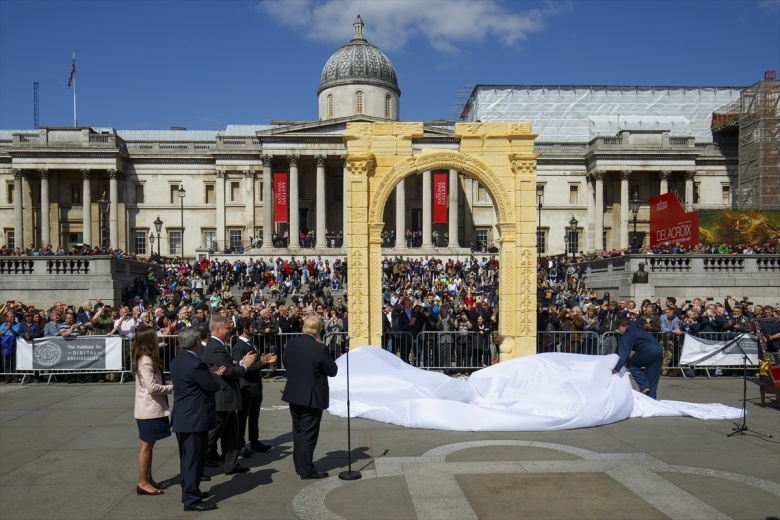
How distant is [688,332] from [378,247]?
813cm

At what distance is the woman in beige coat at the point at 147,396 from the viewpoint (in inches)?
272

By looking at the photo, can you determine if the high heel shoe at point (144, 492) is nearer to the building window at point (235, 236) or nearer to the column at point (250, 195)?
the column at point (250, 195)

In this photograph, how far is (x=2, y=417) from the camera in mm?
11398

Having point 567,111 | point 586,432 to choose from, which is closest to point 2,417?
point 586,432

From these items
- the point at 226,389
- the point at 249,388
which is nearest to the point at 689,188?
the point at 249,388

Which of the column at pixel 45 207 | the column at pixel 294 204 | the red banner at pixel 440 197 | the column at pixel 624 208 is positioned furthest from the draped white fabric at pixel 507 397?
the column at pixel 45 207

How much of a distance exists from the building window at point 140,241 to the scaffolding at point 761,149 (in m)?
51.7

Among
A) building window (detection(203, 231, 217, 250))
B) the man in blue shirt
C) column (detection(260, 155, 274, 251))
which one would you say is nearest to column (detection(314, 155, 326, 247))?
column (detection(260, 155, 274, 251))

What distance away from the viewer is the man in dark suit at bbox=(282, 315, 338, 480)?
762 cm

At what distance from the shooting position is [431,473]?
25.0ft

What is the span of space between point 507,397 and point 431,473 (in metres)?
3.90

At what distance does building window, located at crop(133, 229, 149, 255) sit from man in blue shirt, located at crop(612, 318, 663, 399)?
54723mm

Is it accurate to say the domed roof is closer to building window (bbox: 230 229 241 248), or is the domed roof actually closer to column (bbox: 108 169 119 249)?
building window (bbox: 230 229 241 248)

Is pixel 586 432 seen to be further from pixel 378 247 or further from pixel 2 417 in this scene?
pixel 2 417
